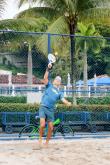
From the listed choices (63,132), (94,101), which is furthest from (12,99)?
(63,132)

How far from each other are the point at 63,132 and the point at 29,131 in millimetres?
1045

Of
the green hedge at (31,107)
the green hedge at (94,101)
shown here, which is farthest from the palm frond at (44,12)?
the green hedge at (31,107)

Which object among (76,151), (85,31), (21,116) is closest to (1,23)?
(21,116)

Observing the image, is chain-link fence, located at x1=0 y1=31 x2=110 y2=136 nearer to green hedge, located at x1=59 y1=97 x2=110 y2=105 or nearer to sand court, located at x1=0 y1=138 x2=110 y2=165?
green hedge, located at x1=59 y1=97 x2=110 y2=105

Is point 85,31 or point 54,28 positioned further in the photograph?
point 85,31

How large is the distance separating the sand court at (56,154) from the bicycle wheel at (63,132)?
79.9 inches

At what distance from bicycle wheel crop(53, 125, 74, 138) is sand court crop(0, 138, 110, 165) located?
203cm

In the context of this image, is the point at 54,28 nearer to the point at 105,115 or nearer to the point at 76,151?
the point at 105,115

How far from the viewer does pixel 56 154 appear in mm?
11656

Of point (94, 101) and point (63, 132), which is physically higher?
point (94, 101)

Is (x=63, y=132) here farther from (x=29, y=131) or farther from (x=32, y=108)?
(x=32, y=108)

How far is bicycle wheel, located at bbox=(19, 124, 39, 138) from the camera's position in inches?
605

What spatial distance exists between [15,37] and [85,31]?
2493 cm

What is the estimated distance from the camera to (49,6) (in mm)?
24016
